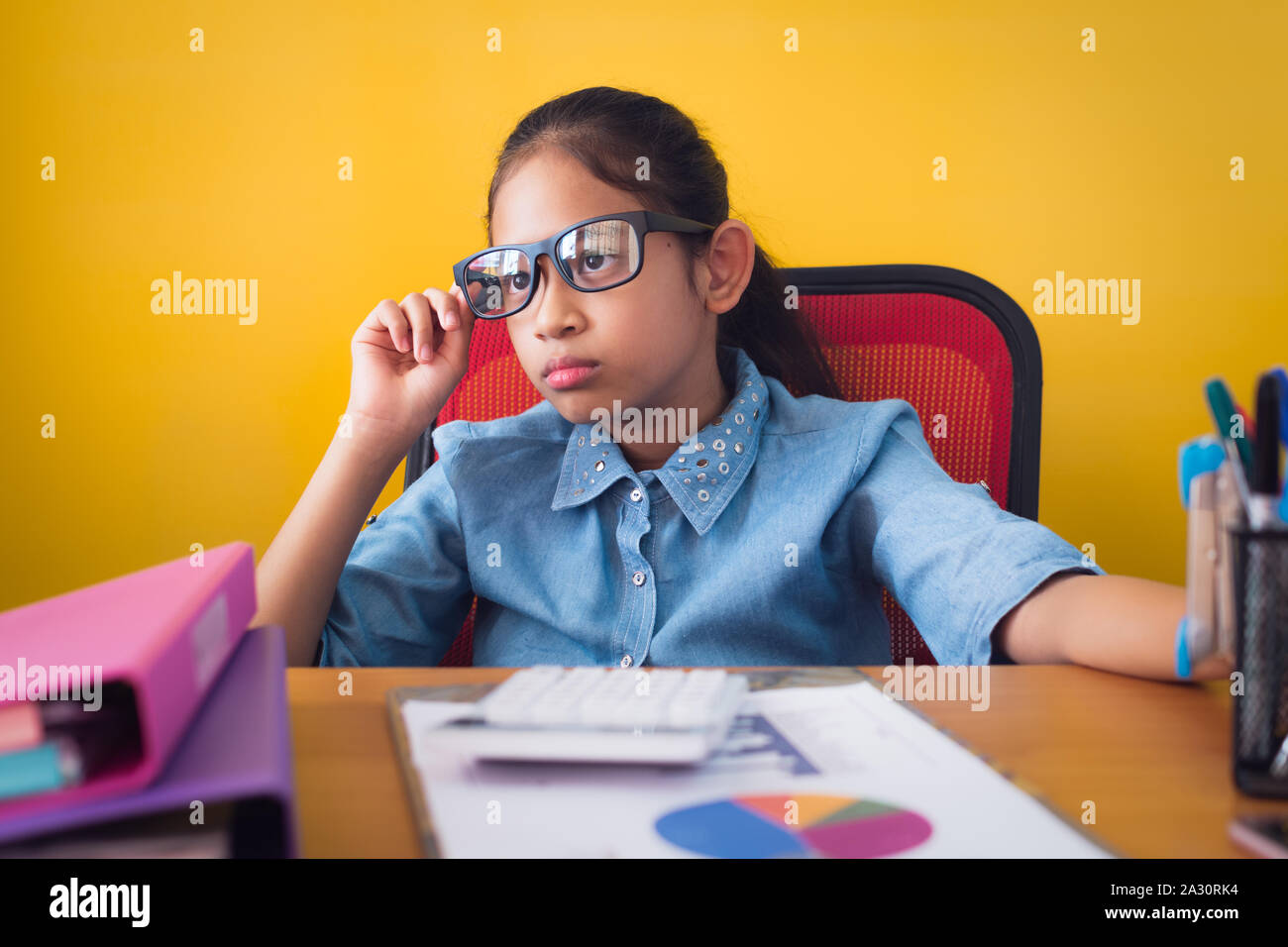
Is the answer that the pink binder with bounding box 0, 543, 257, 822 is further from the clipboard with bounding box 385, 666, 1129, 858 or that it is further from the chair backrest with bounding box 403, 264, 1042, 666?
the chair backrest with bounding box 403, 264, 1042, 666

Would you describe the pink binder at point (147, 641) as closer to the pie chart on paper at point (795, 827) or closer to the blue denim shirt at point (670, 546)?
the pie chart on paper at point (795, 827)

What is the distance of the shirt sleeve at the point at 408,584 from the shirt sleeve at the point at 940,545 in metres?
0.44

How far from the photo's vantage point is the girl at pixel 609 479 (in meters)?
0.91

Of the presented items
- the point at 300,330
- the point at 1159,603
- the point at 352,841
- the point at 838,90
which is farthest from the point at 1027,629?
the point at 300,330

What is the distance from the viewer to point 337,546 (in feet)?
2.98

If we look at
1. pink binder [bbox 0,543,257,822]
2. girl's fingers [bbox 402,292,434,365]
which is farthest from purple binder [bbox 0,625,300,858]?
girl's fingers [bbox 402,292,434,365]

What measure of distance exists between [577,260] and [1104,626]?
22.1 inches

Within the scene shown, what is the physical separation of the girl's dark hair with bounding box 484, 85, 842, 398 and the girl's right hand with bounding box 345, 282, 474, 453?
0.45 feet

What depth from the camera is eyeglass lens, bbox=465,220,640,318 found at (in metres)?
0.91

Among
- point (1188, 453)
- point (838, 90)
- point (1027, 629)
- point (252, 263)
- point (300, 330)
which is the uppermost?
point (838, 90)

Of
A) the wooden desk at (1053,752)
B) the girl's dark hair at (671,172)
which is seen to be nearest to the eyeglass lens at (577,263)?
the girl's dark hair at (671,172)

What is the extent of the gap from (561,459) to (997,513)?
0.47 m

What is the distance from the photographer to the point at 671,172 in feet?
3.45
